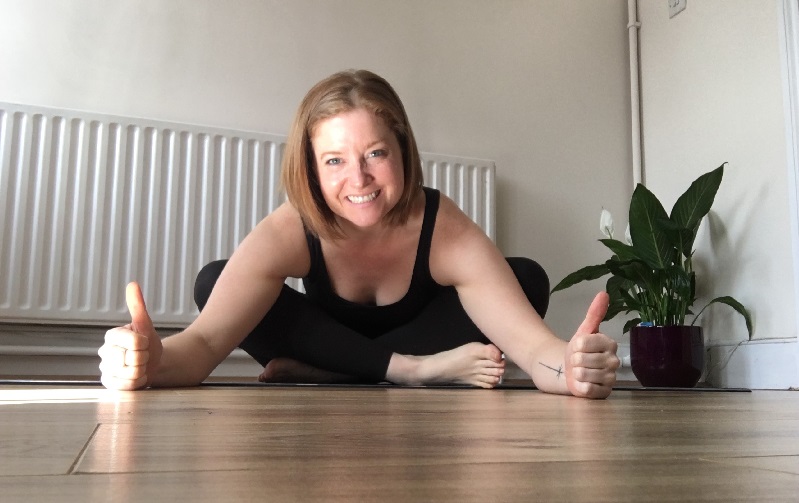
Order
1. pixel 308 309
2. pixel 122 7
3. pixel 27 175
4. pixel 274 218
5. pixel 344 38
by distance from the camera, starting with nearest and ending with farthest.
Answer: pixel 274 218, pixel 308 309, pixel 27 175, pixel 122 7, pixel 344 38

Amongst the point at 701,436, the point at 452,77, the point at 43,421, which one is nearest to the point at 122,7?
the point at 452,77

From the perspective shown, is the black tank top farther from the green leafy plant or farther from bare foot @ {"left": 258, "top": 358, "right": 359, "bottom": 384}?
the green leafy plant

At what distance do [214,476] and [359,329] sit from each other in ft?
4.01

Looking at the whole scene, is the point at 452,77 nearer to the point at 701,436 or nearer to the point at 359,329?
the point at 359,329

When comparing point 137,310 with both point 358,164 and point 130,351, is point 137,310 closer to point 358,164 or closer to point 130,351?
point 130,351

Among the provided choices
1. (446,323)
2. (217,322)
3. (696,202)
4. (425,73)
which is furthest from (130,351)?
(425,73)

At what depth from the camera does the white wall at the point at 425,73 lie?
8.14ft

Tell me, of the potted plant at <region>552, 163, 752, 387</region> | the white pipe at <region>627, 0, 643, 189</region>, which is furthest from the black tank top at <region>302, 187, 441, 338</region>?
the white pipe at <region>627, 0, 643, 189</region>

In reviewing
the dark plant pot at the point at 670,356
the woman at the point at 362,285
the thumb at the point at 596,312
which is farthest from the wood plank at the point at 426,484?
the dark plant pot at the point at 670,356

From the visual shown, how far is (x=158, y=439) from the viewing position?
1.60 ft

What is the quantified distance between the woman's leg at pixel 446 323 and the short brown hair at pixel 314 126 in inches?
9.7

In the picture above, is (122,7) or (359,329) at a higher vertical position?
(122,7)

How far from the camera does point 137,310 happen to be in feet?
3.29

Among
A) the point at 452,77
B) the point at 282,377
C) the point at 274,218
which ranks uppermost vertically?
the point at 452,77
